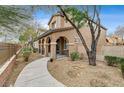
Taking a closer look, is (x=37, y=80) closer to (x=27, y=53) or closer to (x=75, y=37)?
(x=75, y=37)

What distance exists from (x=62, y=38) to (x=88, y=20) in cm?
156

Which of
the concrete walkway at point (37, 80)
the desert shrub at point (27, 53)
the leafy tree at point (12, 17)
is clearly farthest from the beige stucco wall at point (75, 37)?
the leafy tree at point (12, 17)

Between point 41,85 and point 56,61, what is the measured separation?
96.9 inches

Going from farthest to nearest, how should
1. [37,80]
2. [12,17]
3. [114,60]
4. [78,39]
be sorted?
[78,39] → [114,60] → [37,80] → [12,17]

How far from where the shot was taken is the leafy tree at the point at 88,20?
6.92 meters

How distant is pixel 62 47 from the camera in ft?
27.8

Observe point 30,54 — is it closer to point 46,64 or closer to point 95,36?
point 46,64

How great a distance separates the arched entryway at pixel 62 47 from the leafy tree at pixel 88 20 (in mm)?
794

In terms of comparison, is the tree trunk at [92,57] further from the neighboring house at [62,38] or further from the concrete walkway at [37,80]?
the concrete walkway at [37,80]

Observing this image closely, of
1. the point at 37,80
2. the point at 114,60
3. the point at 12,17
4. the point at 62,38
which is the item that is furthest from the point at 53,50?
the point at 12,17

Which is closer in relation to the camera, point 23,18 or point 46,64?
point 23,18

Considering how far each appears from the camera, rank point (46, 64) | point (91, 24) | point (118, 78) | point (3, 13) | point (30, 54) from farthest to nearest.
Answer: point (30, 54)
point (46, 64)
point (91, 24)
point (118, 78)
point (3, 13)
